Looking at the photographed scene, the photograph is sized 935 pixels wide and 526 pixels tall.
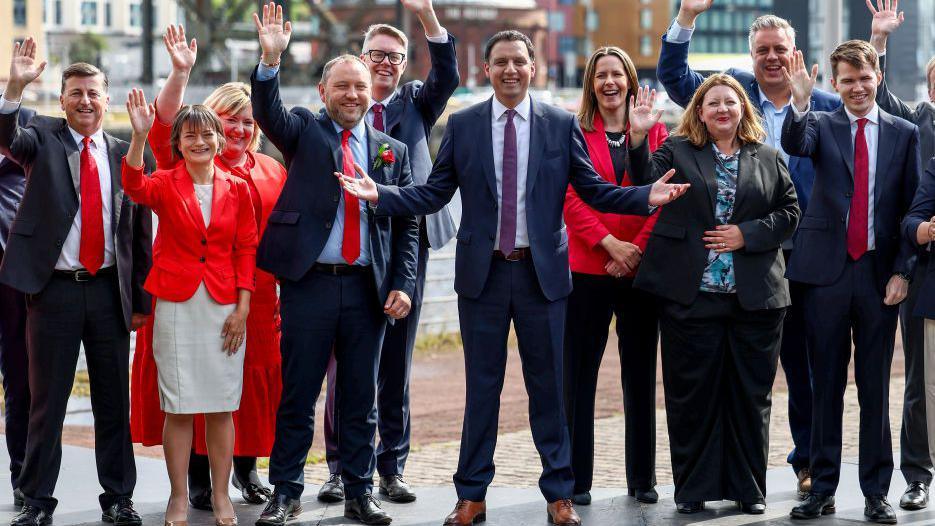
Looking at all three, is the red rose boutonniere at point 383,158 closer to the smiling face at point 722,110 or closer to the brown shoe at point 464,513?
the smiling face at point 722,110

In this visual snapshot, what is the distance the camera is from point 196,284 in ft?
19.1

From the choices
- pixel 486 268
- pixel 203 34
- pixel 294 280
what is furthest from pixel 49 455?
pixel 203 34

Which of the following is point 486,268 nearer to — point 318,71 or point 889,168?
point 889,168

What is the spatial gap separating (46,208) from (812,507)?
12.1 ft

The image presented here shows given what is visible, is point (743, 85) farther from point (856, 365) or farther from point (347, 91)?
point (347, 91)

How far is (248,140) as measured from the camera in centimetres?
645

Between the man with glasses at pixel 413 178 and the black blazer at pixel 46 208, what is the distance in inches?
51.4

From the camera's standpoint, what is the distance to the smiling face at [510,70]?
19.7 feet

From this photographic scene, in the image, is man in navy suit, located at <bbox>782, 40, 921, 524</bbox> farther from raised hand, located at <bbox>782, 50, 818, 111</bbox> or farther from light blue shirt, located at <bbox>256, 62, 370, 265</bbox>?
light blue shirt, located at <bbox>256, 62, 370, 265</bbox>

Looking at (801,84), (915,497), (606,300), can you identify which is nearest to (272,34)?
(606,300)

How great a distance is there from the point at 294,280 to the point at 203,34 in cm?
5476

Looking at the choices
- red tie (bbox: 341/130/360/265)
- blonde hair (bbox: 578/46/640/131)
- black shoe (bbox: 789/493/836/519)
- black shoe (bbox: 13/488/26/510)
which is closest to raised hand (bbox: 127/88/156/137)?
red tie (bbox: 341/130/360/265)

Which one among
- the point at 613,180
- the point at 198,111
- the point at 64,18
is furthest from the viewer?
the point at 64,18

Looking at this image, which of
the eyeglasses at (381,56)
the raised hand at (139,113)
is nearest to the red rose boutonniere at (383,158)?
the eyeglasses at (381,56)
